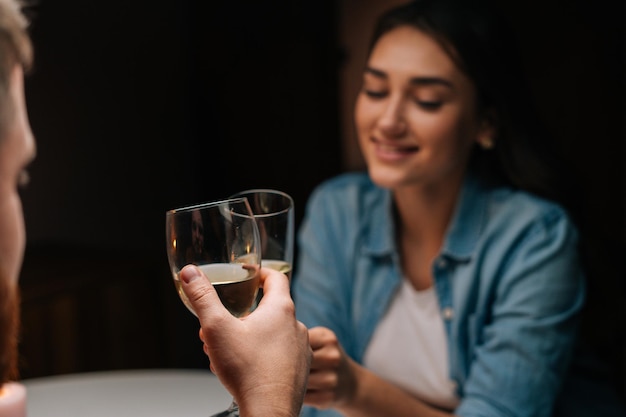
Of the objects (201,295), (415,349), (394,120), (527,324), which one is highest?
(394,120)

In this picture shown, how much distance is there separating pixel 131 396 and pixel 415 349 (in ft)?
2.08

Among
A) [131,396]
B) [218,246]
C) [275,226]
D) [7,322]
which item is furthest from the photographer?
[131,396]

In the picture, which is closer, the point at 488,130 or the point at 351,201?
the point at 488,130

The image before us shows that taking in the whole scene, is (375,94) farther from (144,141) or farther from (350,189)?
(144,141)

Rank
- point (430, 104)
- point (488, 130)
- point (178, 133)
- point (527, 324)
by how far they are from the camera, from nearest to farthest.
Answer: point (527, 324) < point (430, 104) < point (488, 130) < point (178, 133)

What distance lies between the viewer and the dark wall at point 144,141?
107 inches

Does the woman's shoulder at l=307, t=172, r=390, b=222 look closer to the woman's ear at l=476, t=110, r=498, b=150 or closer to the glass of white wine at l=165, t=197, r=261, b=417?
the woman's ear at l=476, t=110, r=498, b=150

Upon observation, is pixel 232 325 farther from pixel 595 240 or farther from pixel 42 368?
pixel 42 368

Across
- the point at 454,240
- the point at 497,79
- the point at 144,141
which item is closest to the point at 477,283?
the point at 454,240

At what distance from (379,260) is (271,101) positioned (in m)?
1.95

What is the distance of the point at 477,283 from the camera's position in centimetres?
178

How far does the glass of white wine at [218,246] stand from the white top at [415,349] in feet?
2.71

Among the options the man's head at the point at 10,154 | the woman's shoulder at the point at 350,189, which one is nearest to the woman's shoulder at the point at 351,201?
the woman's shoulder at the point at 350,189

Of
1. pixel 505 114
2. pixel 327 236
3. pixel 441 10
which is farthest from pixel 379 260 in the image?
pixel 441 10
